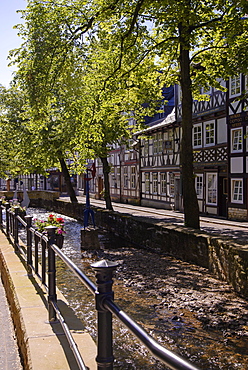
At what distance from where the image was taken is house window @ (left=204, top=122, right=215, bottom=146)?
88.6 feet

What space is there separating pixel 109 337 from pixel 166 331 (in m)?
4.93

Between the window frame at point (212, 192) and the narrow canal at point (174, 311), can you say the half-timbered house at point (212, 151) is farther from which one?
the narrow canal at point (174, 311)

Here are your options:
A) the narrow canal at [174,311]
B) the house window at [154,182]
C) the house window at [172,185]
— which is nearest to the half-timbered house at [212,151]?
the house window at [172,185]

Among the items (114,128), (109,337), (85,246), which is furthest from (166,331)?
(114,128)

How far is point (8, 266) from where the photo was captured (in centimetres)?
767

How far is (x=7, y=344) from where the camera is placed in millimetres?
5098

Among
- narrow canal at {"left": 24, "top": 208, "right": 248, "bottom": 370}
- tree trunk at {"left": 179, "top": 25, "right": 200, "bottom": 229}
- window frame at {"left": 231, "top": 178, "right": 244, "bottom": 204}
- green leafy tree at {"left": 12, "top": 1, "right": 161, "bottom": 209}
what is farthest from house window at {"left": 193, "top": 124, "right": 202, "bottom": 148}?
narrow canal at {"left": 24, "top": 208, "right": 248, "bottom": 370}

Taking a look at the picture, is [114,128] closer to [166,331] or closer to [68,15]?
[68,15]

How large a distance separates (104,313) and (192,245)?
10.1m

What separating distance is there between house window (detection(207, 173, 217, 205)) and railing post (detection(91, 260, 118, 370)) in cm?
2515

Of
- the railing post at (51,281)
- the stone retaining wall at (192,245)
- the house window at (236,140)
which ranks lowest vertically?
the stone retaining wall at (192,245)

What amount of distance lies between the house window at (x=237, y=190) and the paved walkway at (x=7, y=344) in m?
18.9

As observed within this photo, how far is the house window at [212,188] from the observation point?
88.9 feet

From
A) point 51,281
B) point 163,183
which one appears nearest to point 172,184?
point 163,183
